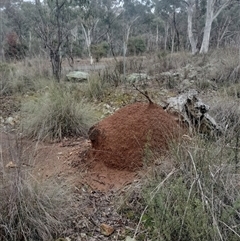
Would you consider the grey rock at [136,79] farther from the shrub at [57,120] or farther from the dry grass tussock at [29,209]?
the dry grass tussock at [29,209]

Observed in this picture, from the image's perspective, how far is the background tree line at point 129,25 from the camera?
1515cm

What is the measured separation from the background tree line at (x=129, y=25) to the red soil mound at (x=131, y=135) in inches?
248

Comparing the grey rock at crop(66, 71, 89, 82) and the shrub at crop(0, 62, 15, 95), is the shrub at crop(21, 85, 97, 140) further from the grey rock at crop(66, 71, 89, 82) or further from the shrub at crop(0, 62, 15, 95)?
the grey rock at crop(66, 71, 89, 82)

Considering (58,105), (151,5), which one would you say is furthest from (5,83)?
(151,5)

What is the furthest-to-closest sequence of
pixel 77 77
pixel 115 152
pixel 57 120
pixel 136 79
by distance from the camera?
pixel 77 77 < pixel 136 79 < pixel 57 120 < pixel 115 152

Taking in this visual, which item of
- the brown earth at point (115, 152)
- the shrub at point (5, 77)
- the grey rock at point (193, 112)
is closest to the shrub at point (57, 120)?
the brown earth at point (115, 152)

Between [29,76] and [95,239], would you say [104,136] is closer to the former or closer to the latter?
[95,239]

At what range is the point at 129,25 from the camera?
52.4ft

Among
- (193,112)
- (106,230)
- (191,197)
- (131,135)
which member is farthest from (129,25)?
(191,197)

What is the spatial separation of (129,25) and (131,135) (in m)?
13.6

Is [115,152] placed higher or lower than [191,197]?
lower

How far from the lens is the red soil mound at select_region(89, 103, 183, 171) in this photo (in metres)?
3.08

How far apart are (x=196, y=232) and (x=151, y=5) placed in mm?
32702

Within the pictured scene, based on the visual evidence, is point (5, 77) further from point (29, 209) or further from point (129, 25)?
point (129, 25)
